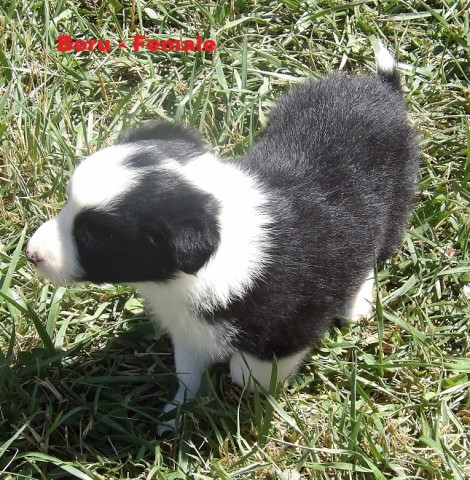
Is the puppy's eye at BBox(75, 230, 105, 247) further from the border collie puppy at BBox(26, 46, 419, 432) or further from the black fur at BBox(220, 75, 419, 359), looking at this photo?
the black fur at BBox(220, 75, 419, 359)

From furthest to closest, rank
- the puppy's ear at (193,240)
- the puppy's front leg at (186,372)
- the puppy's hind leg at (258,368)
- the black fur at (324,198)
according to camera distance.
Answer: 1. the puppy's front leg at (186,372)
2. the puppy's hind leg at (258,368)
3. the black fur at (324,198)
4. the puppy's ear at (193,240)

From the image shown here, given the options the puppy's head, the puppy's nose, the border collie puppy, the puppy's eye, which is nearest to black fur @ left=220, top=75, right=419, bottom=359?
the border collie puppy

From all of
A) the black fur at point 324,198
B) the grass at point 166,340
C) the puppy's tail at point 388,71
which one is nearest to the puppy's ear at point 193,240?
the black fur at point 324,198

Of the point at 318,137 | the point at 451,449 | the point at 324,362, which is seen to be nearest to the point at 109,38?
the point at 318,137

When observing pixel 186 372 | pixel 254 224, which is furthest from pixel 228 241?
pixel 186 372

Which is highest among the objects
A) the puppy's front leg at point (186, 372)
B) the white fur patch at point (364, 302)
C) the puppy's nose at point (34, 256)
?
the puppy's nose at point (34, 256)

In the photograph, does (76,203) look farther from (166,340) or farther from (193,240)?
(166,340)

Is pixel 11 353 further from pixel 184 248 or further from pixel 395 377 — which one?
pixel 395 377

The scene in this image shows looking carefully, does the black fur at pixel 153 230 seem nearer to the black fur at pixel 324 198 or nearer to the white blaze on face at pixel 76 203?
the white blaze on face at pixel 76 203
